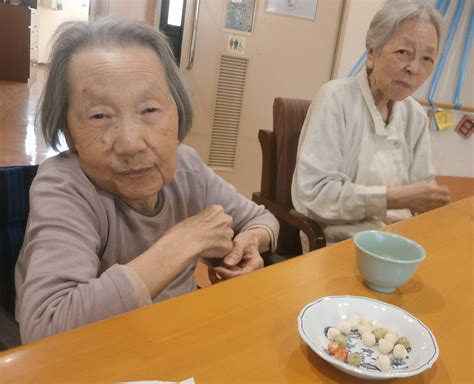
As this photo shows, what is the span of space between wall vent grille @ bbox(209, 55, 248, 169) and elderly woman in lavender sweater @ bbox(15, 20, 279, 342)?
2.07 meters

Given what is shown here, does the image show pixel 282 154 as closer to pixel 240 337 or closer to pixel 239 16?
pixel 240 337

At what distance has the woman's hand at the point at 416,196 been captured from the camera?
1.55 metres

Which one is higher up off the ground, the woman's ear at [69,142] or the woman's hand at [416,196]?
the woman's ear at [69,142]

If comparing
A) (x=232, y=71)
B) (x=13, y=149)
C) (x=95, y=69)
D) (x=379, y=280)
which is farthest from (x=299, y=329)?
(x=13, y=149)

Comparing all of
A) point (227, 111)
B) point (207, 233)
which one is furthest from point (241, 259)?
point (227, 111)

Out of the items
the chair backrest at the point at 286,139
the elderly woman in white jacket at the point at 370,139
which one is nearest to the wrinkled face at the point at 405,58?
the elderly woman in white jacket at the point at 370,139

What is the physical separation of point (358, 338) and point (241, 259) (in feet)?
1.45

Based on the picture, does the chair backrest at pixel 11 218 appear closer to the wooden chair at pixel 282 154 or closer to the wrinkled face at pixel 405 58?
the wooden chair at pixel 282 154

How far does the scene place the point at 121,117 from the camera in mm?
895

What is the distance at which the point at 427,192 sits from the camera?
1.54 metres

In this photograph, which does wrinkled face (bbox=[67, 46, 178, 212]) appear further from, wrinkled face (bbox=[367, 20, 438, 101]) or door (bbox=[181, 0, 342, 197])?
door (bbox=[181, 0, 342, 197])

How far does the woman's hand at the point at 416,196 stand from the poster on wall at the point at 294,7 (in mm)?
1928

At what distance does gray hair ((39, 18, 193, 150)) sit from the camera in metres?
0.90

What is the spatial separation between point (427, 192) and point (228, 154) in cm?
189
